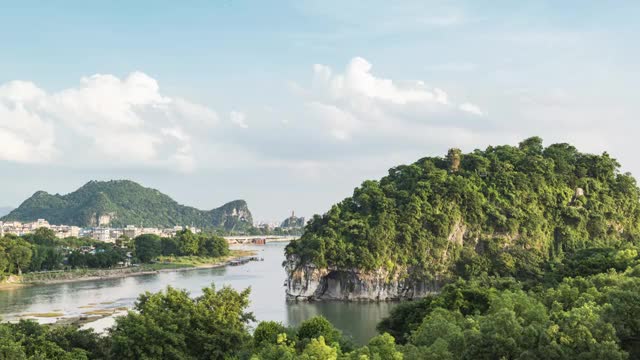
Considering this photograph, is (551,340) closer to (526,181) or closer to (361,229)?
(361,229)

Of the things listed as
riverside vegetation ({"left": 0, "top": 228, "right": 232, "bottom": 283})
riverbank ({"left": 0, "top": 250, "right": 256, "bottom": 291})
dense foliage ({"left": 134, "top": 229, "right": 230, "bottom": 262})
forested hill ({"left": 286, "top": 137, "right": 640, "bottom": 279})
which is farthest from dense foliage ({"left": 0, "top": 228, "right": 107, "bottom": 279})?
forested hill ({"left": 286, "top": 137, "right": 640, "bottom": 279})

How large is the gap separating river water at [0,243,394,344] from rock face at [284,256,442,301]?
1.90 metres

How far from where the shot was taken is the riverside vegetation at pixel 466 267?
15.0 meters

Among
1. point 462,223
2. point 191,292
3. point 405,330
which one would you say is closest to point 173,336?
point 405,330

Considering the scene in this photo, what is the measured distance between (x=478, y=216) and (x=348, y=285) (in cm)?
1366

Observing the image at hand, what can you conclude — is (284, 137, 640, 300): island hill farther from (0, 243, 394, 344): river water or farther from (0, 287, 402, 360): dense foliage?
(0, 287, 402, 360): dense foliage

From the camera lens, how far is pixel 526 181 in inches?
2320

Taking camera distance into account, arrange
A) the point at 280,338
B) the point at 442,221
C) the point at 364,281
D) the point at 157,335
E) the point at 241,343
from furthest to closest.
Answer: the point at 442,221 → the point at 364,281 → the point at 241,343 → the point at 157,335 → the point at 280,338

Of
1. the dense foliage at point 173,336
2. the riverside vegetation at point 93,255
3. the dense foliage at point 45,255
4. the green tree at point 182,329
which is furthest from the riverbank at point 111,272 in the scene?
the green tree at point 182,329

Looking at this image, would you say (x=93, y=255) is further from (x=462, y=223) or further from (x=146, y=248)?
(x=462, y=223)

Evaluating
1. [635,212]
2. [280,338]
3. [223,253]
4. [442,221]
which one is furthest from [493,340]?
[223,253]

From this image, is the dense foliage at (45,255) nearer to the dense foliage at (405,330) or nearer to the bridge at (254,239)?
the dense foliage at (405,330)

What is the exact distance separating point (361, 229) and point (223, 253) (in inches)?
2121

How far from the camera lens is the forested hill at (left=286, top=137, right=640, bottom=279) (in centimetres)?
5347
